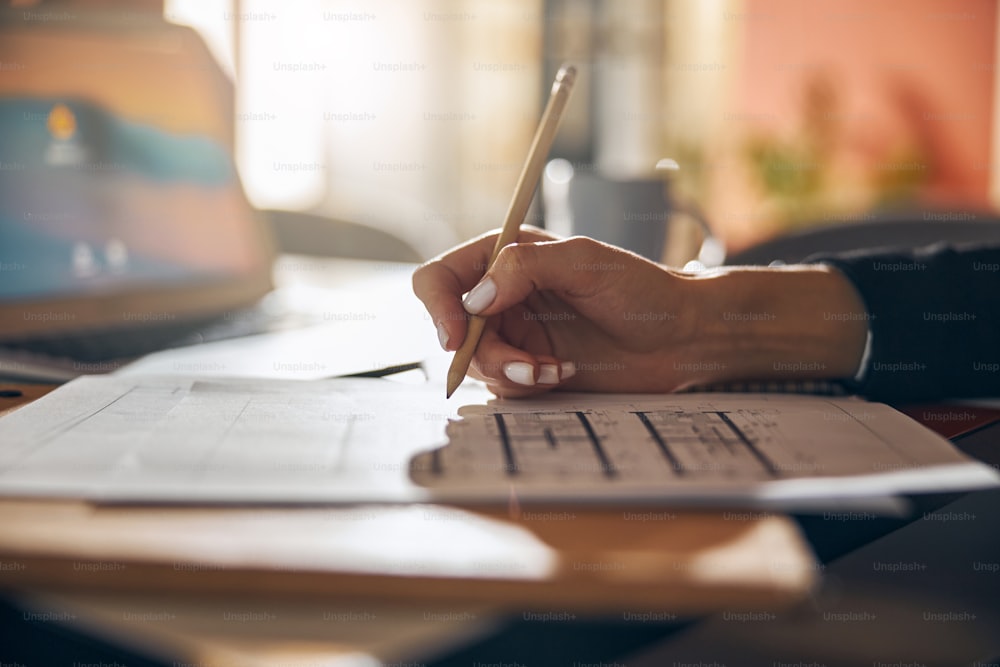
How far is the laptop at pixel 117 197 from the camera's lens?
886 millimetres

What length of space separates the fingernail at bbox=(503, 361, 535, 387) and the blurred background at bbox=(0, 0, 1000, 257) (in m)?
3.20

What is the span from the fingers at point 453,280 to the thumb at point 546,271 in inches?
0.9

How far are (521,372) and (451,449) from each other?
0.43 feet

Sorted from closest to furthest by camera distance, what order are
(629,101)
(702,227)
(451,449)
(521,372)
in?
1. (451,449)
2. (521,372)
3. (702,227)
4. (629,101)

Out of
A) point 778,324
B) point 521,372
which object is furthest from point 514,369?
point 778,324

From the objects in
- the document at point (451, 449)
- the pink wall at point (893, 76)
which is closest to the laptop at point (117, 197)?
the document at point (451, 449)

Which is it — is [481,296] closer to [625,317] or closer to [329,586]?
[625,317]

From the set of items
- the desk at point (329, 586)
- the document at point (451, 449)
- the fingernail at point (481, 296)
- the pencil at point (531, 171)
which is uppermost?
the pencil at point (531, 171)

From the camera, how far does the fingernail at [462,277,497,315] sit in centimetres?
59

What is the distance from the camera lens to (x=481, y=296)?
59 centimetres

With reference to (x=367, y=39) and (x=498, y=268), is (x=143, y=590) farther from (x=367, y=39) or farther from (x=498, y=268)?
(x=367, y=39)

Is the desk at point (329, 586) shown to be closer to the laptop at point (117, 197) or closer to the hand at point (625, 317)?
the hand at point (625, 317)

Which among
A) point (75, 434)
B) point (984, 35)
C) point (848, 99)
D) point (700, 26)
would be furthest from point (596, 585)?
point (700, 26)

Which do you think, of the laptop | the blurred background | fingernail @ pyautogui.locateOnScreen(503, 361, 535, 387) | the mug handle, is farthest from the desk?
the blurred background
